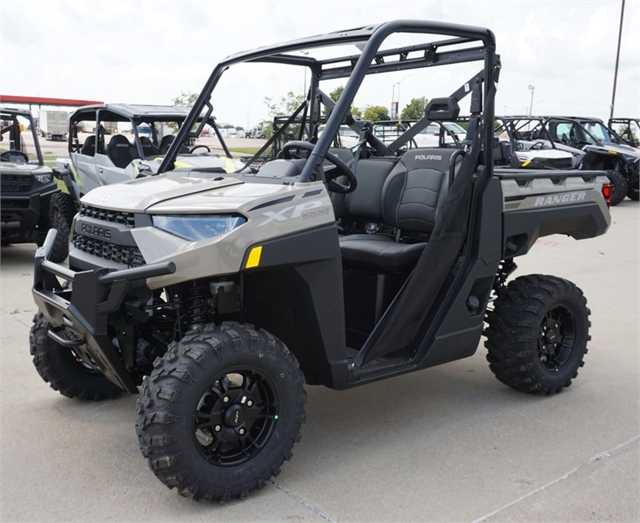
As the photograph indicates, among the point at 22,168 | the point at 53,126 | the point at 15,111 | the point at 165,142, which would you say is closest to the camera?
the point at 22,168

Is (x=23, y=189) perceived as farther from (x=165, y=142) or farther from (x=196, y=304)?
(x=196, y=304)

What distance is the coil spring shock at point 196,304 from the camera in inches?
127

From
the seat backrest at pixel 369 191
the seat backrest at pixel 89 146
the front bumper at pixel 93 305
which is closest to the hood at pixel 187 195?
the front bumper at pixel 93 305

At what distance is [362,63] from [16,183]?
6.33m

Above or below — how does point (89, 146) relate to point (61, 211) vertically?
above

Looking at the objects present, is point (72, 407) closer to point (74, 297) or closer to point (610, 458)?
point (74, 297)

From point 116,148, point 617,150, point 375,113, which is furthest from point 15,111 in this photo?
point 617,150

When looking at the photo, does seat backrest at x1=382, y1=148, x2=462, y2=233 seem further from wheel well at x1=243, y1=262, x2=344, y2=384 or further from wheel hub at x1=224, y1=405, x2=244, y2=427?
wheel hub at x1=224, y1=405, x2=244, y2=427

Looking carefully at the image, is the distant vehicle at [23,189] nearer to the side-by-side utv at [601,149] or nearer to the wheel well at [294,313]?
the wheel well at [294,313]

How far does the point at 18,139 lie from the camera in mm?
9336

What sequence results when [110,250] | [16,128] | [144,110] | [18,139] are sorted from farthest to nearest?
[144,110]
[18,139]
[16,128]
[110,250]

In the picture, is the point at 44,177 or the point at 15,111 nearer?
the point at 44,177

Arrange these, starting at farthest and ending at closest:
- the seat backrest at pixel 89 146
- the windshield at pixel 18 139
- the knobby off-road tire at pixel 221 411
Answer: the seat backrest at pixel 89 146 → the windshield at pixel 18 139 → the knobby off-road tire at pixel 221 411

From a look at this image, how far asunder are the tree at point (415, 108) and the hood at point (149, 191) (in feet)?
4.39
